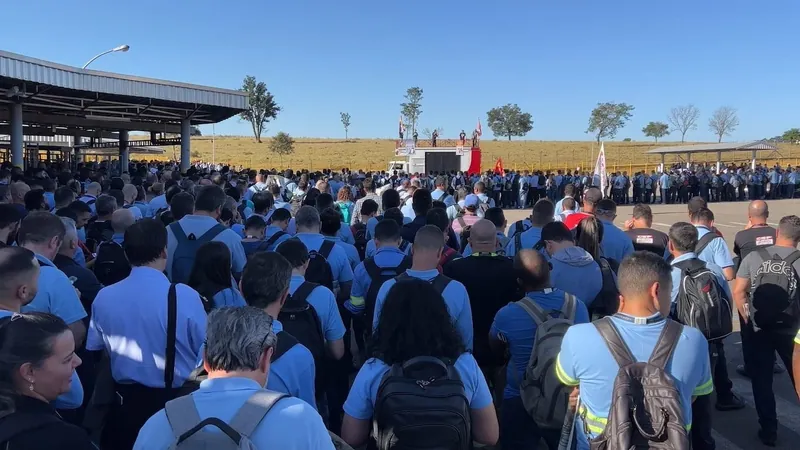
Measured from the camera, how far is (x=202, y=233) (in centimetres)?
501

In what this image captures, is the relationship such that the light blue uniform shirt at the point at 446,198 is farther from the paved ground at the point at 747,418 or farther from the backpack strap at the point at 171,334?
the backpack strap at the point at 171,334

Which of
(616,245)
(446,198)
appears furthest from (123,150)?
(616,245)

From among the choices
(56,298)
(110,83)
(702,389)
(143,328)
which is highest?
(110,83)

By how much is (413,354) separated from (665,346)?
110 cm

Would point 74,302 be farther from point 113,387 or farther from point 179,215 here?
point 179,215

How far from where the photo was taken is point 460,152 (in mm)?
34625

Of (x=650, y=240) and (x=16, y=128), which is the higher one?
(x=16, y=128)

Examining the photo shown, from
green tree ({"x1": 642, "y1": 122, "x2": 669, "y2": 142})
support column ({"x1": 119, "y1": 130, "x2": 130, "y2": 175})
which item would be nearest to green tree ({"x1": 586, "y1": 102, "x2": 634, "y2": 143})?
green tree ({"x1": 642, "y1": 122, "x2": 669, "y2": 142})

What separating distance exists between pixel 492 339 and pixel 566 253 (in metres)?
1.21

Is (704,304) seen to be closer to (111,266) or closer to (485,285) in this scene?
(485,285)

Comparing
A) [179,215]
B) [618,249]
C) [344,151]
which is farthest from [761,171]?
[344,151]

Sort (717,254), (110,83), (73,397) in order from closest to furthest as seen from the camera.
Answer: (73,397), (717,254), (110,83)

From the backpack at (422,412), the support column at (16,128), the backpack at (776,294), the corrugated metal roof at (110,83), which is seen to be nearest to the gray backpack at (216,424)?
the backpack at (422,412)

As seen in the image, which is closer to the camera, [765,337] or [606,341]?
[606,341]
